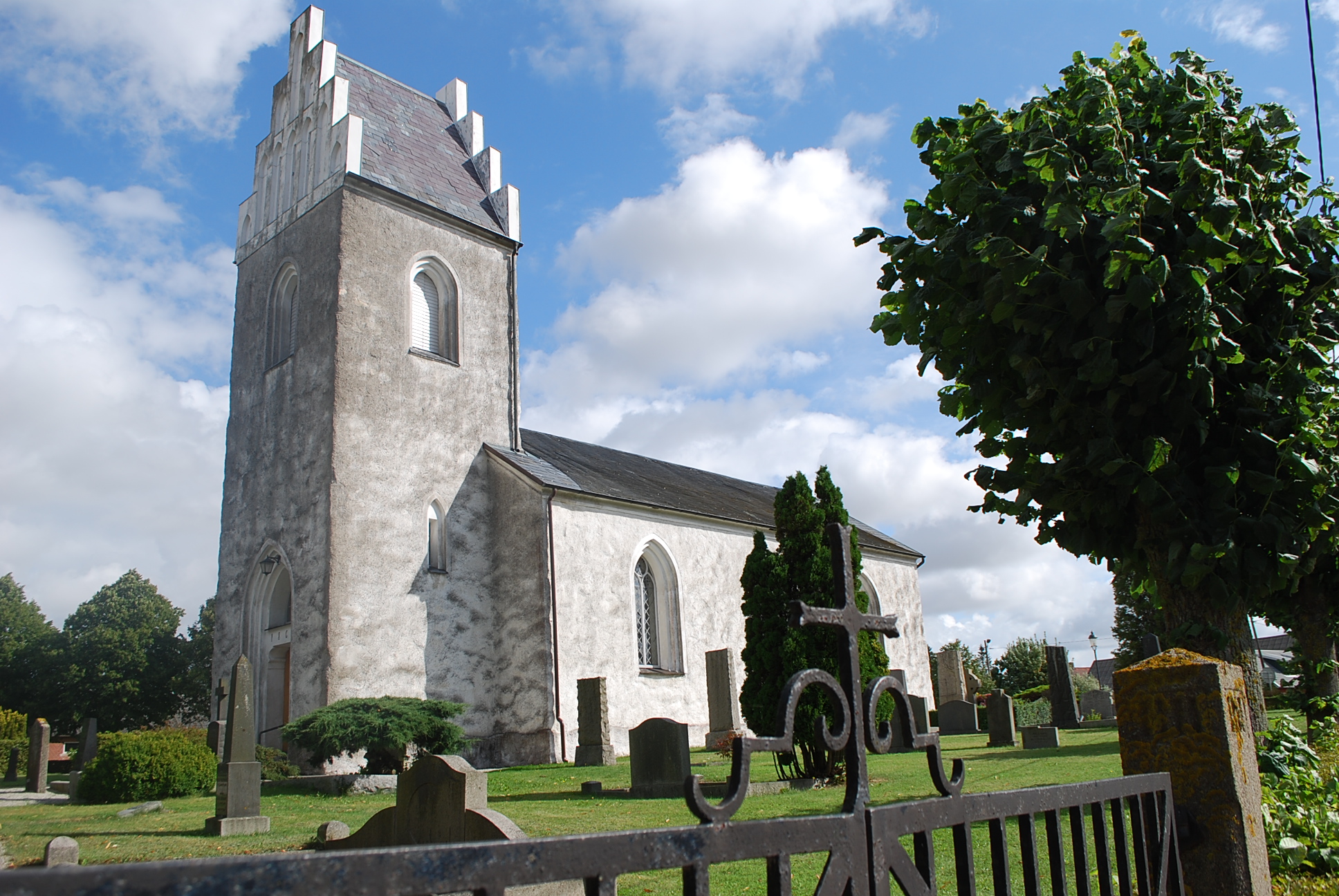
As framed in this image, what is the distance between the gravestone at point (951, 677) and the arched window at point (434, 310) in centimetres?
1856

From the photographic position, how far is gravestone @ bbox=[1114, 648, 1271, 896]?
12.1 ft

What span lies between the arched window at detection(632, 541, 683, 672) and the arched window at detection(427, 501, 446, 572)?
4.56 metres

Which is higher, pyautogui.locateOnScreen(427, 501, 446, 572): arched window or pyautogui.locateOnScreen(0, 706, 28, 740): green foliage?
pyautogui.locateOnScreen(427, 501, 446, 572): arched window

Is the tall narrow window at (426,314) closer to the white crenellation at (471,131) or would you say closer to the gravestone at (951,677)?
the white crenellation at (471,131)

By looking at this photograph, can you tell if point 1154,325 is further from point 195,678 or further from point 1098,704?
point 195,678

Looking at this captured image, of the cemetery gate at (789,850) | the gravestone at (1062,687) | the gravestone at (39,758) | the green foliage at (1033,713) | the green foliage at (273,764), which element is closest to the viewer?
the cemetery gate at (789,850)

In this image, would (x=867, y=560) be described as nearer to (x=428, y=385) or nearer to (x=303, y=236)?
(x=428, y=385)

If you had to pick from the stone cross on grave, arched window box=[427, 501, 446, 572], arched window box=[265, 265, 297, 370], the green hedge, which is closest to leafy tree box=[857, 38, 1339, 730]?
the stone cross on grave

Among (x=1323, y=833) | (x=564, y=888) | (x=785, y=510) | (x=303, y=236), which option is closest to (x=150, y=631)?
(x=303, y=236)

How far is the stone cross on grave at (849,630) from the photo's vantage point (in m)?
1.85

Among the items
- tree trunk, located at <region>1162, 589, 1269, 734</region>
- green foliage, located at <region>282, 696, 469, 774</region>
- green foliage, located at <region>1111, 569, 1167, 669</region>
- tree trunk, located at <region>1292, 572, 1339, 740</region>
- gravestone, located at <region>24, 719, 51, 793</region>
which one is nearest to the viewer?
tree trunk, located at <region>1162, 589, 1269, 734</region>

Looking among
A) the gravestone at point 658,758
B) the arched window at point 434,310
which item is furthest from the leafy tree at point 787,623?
the arched window at point 434,310

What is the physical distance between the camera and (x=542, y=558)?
19.1 m

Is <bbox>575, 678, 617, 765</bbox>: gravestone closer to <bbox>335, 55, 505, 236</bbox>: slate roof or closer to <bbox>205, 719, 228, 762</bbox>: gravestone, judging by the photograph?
<bbox>205, 719, 228, 762</bbox>: gravestone
